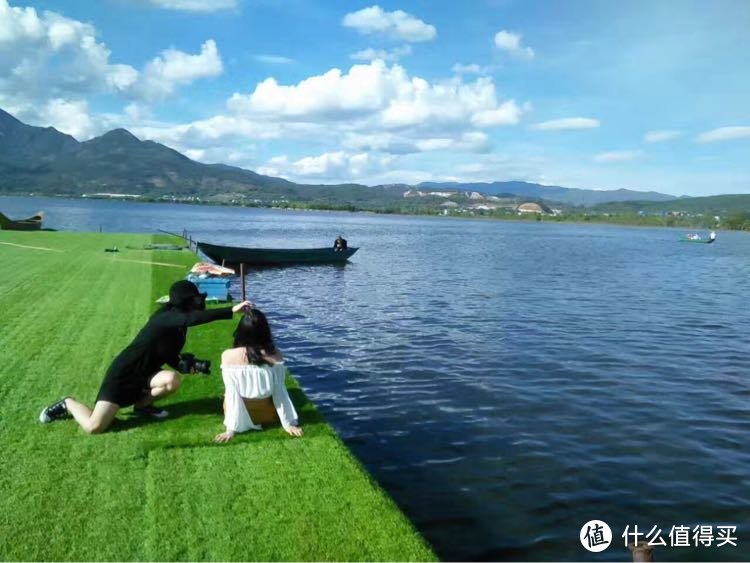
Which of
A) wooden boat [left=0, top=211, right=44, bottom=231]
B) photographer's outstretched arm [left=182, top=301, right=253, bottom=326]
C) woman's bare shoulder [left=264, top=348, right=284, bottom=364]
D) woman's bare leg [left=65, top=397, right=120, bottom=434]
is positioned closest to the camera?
photographer's outstretched arm [left=182, top=301, right=253, bottom=326]

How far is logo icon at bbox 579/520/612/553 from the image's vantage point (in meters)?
7.61

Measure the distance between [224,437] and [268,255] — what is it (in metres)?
32.6

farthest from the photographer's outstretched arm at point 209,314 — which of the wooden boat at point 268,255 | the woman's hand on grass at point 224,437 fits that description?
the wooden boat at point 268,255

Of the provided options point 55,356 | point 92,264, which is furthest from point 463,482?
point 92,264

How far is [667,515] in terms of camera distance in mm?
8555

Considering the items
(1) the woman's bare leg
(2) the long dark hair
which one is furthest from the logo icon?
(1) the woman's bare leg

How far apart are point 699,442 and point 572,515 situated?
4400 mm

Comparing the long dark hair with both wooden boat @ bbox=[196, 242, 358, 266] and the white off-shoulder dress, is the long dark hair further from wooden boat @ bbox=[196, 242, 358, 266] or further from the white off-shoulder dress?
wooden boat @ bbox=[196, 242, 358, 266]

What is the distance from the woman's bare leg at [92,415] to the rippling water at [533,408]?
3.99m

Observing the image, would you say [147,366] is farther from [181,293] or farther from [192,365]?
[181,293]

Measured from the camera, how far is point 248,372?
7973 mm

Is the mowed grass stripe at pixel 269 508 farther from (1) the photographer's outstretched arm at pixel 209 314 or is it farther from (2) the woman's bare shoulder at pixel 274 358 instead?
(1) the photographer's outstretched arm at pixel 209 314

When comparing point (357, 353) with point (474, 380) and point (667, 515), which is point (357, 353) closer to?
point (474, 380)

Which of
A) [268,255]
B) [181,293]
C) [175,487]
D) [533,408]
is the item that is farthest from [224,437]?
[268,255]
